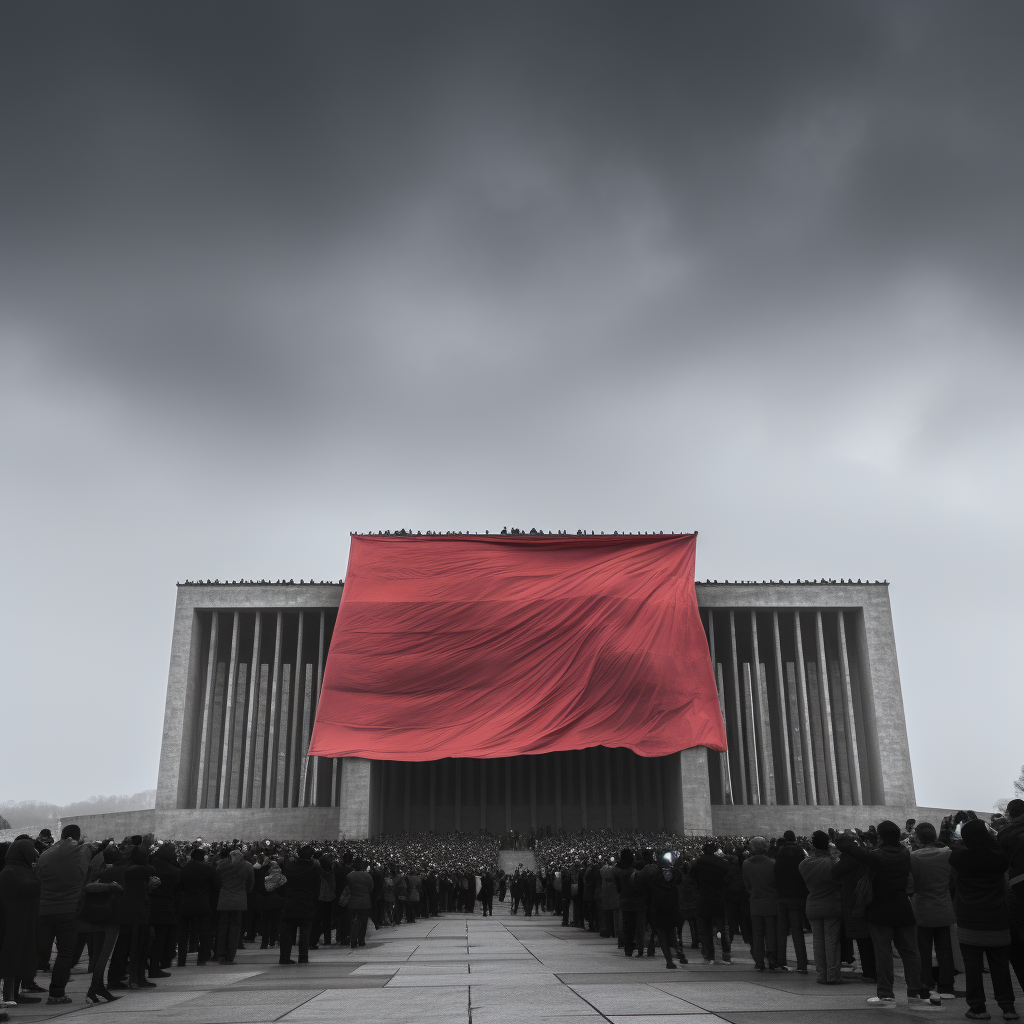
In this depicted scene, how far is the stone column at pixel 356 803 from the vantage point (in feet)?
143

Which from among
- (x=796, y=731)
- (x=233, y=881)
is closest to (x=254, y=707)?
(x=796, y=731)

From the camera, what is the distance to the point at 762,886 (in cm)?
1191

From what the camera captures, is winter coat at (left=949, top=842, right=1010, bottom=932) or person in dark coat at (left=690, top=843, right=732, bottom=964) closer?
winter coat at (left=949, top=842, right=1010, bottom=932)

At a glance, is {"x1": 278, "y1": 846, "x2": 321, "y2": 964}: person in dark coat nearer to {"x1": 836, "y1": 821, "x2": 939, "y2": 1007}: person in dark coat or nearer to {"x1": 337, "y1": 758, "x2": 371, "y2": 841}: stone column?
{"x1": 836, "y1": 821, "x2": 939, "y2": 1007}: person in dark coat

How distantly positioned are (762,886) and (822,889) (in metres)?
1.68

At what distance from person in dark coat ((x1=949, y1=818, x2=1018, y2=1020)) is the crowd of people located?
0.01 metres

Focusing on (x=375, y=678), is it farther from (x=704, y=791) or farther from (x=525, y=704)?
(x=704, y=791)

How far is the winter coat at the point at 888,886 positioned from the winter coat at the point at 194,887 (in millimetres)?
8467

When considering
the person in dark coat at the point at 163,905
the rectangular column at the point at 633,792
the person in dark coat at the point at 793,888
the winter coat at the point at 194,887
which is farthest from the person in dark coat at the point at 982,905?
the rectangular column at the point at 633,792

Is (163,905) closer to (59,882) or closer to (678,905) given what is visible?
(59,882)

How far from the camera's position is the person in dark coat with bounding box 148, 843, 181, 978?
12.1 m

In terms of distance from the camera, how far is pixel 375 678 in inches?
1654

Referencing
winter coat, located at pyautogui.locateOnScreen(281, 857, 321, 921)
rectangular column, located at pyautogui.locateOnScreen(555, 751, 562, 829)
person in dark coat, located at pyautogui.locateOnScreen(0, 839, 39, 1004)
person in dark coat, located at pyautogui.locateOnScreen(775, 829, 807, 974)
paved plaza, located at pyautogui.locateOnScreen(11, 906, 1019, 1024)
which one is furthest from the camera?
rectangular column, located at pyautogui.locateOnScreen(555, 751, 562, 829)

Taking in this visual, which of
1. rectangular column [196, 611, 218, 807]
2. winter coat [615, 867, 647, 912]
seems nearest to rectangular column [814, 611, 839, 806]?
rectangular column [196, 611, 218, 807]
